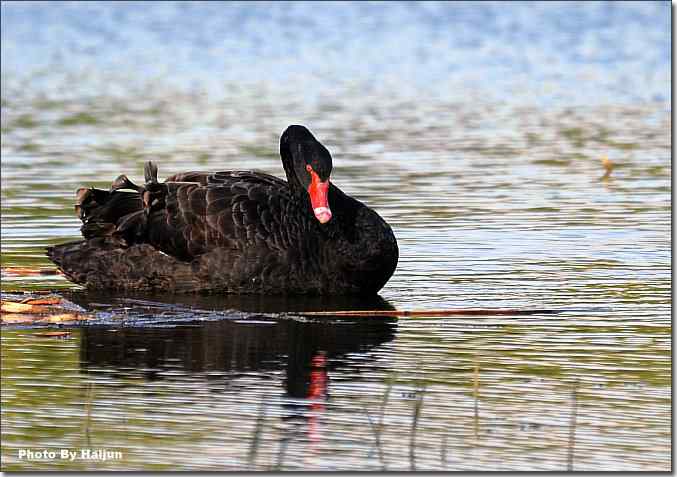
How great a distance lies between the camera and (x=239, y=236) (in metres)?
9.27

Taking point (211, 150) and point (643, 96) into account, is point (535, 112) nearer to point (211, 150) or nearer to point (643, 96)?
point (643, 96)

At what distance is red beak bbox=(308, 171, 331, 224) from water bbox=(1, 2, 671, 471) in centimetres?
54

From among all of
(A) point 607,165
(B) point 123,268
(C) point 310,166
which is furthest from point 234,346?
(A) point 607,165

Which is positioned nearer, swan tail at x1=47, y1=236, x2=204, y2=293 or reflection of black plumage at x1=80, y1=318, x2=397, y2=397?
reflection of black plumage at x1=80, y1=318, x2=397, y2=397

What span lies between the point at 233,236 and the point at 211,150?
6.35m

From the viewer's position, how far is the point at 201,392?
677 cm

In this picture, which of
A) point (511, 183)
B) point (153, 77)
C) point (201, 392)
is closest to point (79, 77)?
point (153, 77)

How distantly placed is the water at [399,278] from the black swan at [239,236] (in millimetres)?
172

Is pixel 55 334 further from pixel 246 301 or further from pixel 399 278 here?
pixel 399 278

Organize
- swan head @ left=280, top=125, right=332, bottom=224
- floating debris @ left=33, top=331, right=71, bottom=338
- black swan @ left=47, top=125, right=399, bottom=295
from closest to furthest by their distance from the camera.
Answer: floating debris @ left=33, top=331, right=71, bottom=338 < swan head @ left=280, top=125, right=332, bottom=224 < black swan @ left=47, top=125, right=399, bottom=295

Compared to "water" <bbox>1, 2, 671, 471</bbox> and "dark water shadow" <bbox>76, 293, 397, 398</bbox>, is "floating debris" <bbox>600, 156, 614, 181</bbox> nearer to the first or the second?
"water" <bbox>1, 2, 671, 471</bbox>

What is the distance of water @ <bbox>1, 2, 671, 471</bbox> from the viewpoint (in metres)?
6.10

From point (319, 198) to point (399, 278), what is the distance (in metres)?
0.99

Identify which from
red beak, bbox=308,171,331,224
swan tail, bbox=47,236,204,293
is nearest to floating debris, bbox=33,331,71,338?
swan tail, bbox=47,236,204,293
